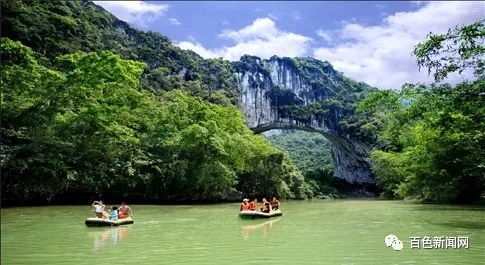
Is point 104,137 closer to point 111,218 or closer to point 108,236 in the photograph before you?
point 111,218

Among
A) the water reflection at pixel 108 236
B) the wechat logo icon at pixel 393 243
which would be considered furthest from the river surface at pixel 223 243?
the wechat logo icon at pixel 393 243

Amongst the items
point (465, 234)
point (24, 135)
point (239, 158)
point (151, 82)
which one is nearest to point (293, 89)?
point (151, 82)

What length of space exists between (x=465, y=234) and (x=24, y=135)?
17526 millimetres

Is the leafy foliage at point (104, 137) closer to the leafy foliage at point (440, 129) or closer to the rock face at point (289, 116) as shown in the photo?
the leafy foliage at point (440, 129)

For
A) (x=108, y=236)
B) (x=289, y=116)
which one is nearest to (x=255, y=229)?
(x=108, y=236)

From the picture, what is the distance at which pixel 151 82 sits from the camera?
54.8 meters

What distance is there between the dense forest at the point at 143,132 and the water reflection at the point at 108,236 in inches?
246

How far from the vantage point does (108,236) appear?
12258 mm

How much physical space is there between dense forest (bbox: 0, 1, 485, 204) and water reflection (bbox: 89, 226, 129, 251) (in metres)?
6.24

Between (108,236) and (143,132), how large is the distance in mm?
19755

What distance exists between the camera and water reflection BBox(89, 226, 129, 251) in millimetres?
10906

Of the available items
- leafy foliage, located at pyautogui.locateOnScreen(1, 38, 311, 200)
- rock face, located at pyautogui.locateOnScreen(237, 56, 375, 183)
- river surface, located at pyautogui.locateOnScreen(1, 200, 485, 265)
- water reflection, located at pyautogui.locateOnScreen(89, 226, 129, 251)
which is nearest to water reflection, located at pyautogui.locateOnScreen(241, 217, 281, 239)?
river surface, located at pyautogui.locateOnScreen(1, 200, 485, 265)

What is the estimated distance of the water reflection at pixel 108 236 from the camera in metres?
10.9

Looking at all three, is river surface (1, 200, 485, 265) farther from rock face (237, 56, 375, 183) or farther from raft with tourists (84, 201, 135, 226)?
rock face (237, 56, 375, 183)
